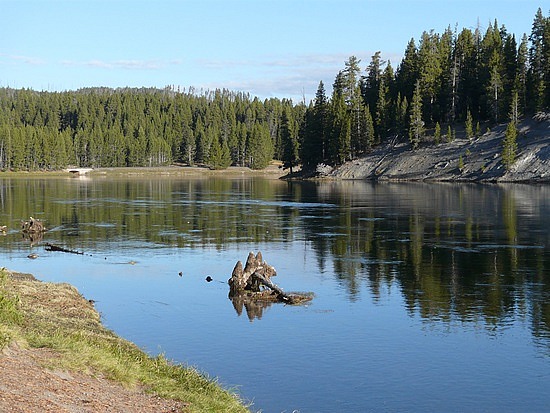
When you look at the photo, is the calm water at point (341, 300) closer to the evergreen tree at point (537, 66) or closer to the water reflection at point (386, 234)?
the water reflection at point (386, 234)

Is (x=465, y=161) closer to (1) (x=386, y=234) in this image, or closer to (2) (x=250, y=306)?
(1) (x=386, y=234)

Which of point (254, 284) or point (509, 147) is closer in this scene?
point (254, 284)

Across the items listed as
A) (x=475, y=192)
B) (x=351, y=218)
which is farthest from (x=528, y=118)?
(x=351, y=218)

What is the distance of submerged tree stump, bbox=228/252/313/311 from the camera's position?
34566 millimetres

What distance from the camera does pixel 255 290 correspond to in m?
35.8

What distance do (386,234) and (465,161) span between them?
87.2 m

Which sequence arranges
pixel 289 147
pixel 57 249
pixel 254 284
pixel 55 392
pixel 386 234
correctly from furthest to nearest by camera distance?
pixel 289 147
pixel 386 234
pixel 57 249
pixel 254 284
pixel 55 392

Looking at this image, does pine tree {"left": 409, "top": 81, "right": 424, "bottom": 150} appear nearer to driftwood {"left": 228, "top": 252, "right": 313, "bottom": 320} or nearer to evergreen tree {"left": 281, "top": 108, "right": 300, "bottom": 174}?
evergreen tree {"left": 281, "top": 108, "right": 300, "bottom": 174}

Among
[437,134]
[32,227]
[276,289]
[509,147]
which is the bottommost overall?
[276,289]

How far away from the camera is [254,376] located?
22969 millimetres

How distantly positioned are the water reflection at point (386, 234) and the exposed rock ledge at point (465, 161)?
75.5 ft

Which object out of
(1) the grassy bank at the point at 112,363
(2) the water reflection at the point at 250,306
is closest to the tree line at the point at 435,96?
(2) the water reflection at the point at 250,306

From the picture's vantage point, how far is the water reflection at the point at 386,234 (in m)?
34.1

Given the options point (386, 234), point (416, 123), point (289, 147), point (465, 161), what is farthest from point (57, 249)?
point (289, 147)
